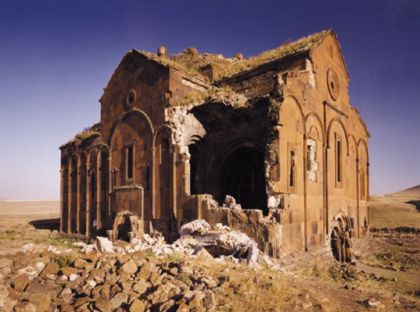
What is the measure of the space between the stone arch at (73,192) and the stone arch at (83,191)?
498 mm

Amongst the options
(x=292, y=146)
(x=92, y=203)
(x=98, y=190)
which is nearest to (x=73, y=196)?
(x=92, y=203)

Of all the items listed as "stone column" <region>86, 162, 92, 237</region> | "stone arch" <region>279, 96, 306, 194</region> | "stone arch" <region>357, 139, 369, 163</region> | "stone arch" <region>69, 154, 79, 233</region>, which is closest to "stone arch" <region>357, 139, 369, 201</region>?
"stone arch" <region>357, 139, 369, 163</region>

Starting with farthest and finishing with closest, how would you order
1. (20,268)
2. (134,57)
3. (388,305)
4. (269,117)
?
(134,57) < (269,117) < (20,268) < (388,305)

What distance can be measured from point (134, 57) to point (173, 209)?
23.9ft

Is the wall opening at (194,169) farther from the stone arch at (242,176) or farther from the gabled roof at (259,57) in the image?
the gabled roof at (259,57)

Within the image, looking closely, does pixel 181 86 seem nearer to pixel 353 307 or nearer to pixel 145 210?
pixel 145 210

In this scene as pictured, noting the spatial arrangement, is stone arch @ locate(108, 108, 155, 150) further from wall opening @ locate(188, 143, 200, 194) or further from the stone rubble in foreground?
the stone rubble in foreground

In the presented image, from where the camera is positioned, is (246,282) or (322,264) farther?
(322,264)

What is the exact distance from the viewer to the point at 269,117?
1084cm

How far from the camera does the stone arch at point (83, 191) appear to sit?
18.6 metres

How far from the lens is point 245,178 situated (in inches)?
581

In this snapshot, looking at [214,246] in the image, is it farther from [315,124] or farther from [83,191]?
[83,191]

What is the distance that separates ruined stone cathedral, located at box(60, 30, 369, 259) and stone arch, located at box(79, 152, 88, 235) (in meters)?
0.95

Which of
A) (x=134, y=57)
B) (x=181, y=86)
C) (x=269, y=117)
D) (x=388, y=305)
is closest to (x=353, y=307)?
(x=388, y=305)
